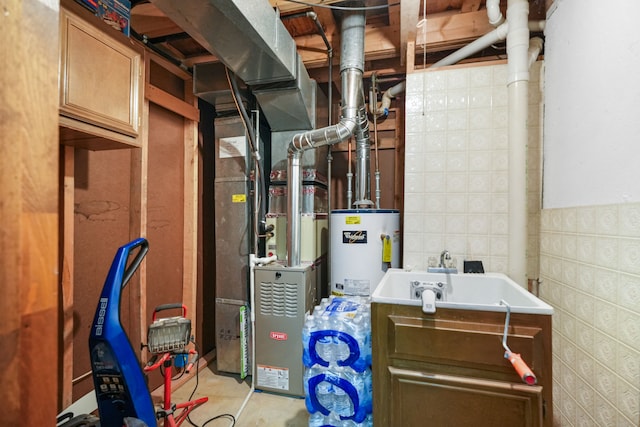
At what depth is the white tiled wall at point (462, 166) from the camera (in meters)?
1.64

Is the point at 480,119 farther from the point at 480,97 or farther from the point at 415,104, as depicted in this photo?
the point at 415,104

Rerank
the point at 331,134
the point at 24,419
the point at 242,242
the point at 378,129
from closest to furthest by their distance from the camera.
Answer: the point at 24,419, the point at 331,134, the point at 242,242, the point at 378,129

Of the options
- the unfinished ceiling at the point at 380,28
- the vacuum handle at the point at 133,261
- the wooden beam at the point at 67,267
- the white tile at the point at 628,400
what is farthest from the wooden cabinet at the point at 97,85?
the white tile at the point at 628,400

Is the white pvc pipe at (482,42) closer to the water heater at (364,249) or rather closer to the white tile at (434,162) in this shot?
the white tile at (434,162)

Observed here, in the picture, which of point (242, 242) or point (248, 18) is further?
point (242, 242)

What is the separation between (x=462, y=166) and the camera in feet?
5.60

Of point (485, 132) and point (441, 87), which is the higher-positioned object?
point (441, 87)

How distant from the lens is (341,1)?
163 centimetres

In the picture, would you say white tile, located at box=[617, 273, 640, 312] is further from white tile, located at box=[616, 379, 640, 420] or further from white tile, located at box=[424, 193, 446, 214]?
white tile, located at box=[424, 193, 446, 214]

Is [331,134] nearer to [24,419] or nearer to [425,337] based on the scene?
[425,337]

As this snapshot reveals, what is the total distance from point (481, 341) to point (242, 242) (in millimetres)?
1644

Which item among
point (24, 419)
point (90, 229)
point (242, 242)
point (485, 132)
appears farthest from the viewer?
point (242, 242)

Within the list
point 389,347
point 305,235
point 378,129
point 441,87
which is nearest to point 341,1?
point 441,87

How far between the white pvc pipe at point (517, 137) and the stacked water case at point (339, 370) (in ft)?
3.06
